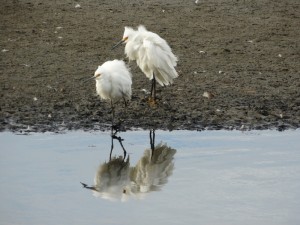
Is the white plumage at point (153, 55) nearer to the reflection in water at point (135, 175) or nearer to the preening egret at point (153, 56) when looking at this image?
the preening egret at point (153, 56)

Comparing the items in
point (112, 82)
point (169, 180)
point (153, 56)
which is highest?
point (153, 56)

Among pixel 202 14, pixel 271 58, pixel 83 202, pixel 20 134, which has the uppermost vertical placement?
pixel 202 14

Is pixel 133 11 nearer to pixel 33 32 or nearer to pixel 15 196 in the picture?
pixel 33 32

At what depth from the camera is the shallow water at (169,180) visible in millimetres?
7355

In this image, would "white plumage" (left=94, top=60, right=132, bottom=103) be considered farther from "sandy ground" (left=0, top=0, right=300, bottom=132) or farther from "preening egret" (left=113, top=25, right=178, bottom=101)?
"preening egret" (left=113, top=25, right=178, bottom=101)

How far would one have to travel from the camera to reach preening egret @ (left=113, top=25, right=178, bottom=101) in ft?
35.2

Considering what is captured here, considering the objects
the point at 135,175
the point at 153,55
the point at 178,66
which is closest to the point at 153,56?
the point at 153,55

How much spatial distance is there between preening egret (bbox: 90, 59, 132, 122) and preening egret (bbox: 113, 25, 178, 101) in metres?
0.64

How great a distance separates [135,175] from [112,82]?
1810 mm

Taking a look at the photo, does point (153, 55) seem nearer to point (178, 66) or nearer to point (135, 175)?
point (178, 66)

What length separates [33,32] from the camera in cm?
1392

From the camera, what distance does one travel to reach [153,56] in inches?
422

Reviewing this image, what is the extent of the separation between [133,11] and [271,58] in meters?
3.51

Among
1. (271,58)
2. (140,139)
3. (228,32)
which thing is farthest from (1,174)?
(228,32)
